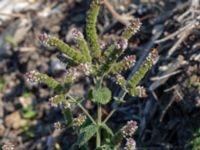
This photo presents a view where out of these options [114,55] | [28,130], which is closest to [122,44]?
[114,55]

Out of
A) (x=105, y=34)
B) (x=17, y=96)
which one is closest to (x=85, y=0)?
(x=105, y=34)

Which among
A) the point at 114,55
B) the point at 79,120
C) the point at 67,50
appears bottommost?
the point at 79,120

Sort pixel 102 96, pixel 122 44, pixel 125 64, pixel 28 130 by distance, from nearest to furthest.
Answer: pixel 122 44 → pixel 125 64 → pixel 102 96 → pixel 28 130

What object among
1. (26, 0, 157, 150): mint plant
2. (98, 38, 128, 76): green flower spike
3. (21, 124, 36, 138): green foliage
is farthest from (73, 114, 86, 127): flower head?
(21, 124, 36, 138): green foliage

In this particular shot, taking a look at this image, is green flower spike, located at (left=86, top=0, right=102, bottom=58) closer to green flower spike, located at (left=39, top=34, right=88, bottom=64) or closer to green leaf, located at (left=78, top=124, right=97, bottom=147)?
green flower spike, located at (left=39, top=34, right=88, bottom=64)

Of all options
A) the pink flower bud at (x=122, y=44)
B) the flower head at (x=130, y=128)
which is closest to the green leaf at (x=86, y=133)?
the flower head at (x=130, y=128)

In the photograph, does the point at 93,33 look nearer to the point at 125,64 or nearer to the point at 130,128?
the point at 125,64

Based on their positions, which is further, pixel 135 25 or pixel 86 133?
pixel 86 133
